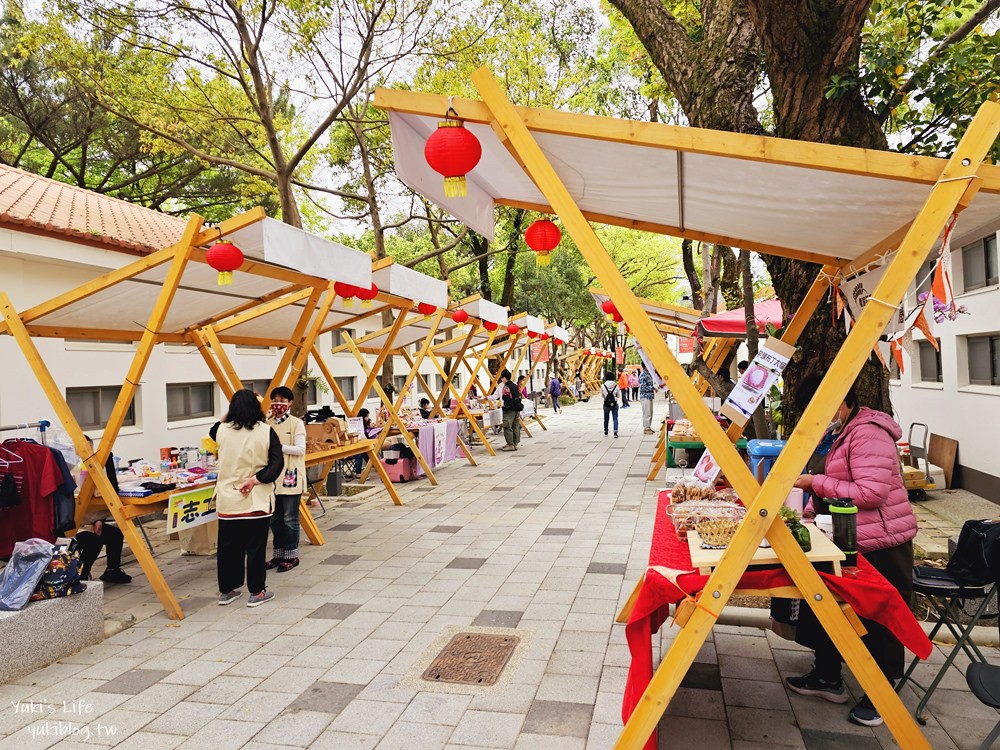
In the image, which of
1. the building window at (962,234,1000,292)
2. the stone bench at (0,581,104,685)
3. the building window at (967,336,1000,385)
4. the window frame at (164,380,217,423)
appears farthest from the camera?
the window frame at (164,380,217,423)

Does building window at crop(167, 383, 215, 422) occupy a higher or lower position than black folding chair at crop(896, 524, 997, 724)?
higher

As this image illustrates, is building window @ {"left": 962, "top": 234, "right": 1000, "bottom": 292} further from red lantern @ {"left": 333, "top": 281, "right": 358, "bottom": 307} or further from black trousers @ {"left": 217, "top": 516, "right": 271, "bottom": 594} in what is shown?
black trousers @ {"left": 217, "top": 516, "right": 271, "bottom": 594}

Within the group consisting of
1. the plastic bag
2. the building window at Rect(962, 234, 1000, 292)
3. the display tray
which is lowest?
the plastic bag

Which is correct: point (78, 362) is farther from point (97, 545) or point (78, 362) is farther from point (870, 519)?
point (870, 519)

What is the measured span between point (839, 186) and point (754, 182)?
372mm

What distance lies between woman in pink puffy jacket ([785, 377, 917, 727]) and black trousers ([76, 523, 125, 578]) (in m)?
6.06

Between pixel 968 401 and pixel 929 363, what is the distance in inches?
88.7

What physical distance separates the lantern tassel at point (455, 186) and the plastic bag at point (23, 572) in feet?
13.2

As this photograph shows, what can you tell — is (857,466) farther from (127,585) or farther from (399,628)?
(127,585)

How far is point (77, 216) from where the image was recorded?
426 inches

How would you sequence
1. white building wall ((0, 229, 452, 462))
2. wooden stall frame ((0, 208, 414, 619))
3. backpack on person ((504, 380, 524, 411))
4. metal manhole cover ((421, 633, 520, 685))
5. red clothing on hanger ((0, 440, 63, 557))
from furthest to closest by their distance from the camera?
1. backpack on person ((504, 380, 524, 411))
2. white building wall ((0, 229, 452, 462))
3. wooden stall frame ((0, 208, 414, 619))
4. red clothing on hanger ((0, 440, 63, 557))
5. metal manhole cover ((421, 633, 520, 685))

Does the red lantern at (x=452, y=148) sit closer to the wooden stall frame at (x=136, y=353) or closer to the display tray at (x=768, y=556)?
the display tray at (x=768, y=556)

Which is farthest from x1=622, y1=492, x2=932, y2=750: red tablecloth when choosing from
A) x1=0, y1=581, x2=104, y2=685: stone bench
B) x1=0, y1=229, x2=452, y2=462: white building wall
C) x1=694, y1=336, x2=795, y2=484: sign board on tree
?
x1=0, y1=229, x2=452, y2=462: white building wall

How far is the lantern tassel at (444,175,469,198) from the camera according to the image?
321cm
